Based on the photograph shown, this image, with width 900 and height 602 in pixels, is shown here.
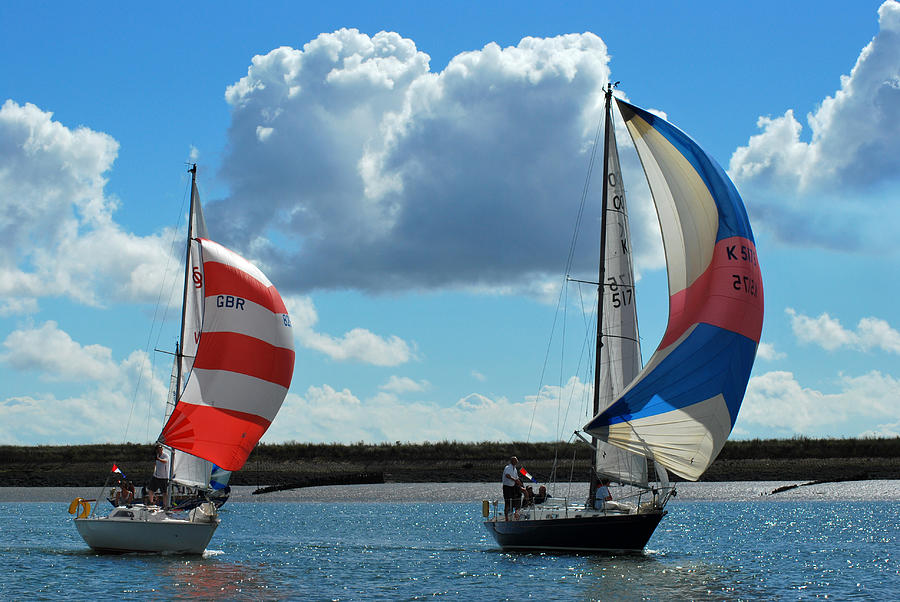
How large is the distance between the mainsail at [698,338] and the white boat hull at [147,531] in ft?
40.3

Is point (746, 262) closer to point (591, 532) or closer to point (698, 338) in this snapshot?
point (698, 338)

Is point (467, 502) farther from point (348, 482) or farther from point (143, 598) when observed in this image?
point (143, 598)

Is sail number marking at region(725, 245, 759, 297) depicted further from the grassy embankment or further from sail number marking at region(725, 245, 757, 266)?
the grassy embankment

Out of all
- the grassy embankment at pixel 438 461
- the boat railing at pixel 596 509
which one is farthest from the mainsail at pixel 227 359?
the grassy embankment at pixel 438 461

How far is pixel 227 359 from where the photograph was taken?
34.2 metres

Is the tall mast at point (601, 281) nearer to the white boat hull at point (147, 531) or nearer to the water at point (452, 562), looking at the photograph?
the water at point (452, 562)

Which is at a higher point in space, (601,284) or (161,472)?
(601,284)

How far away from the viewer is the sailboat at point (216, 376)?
108ft

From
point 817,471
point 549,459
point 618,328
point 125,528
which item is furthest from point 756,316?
point 549,459

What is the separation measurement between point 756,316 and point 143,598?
17532 millimetres

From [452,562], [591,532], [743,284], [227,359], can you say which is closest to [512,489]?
[452,562]

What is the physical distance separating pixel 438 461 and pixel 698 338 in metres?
55.7

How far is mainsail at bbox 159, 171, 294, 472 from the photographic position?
3372 centimetres

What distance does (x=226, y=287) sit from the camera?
3472cm
